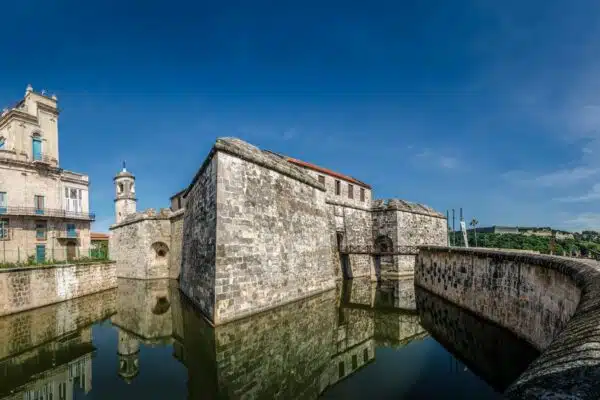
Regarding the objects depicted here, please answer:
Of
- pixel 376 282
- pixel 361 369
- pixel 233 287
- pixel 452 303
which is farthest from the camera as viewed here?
pixel 376 282

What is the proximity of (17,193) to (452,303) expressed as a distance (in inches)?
1069

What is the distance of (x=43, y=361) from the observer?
23.5 ft

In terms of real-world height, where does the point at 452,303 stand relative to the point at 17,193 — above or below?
below

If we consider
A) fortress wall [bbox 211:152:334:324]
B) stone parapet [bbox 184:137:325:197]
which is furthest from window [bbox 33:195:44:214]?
fortress wall [bbox 211:152:334:324]

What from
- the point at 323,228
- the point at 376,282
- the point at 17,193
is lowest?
the point at 376,282

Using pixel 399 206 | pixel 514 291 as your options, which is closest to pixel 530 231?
pixel 399 206

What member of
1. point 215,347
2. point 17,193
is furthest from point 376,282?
point 17,193

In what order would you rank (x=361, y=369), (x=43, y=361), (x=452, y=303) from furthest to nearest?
(x=452, y=303), (x=43, y=361), (x=361, y=369)

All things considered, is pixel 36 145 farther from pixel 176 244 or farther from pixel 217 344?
pixel 217 344

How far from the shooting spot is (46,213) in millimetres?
22375

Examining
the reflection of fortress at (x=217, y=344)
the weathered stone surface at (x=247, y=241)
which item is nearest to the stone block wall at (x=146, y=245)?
the reflection of fortress at (x=217, y=344)

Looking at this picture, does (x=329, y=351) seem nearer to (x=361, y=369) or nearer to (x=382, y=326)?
(x=361, y=369)

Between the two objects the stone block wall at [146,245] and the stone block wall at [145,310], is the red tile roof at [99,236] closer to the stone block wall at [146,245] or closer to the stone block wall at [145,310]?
the stone block wall at [146,245]

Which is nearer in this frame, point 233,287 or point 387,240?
point 233,287
